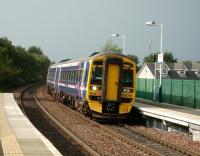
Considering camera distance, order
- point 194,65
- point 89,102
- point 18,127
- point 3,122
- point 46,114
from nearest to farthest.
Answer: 1. point 18,127
2. point 3,122
3. point 89,102
4. point 46,114
5. point 194,65

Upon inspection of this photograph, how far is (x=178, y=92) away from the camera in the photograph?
3338 cm

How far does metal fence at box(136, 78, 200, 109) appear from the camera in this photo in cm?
3013

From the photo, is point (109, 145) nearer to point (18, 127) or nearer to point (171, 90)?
point (18, 127)

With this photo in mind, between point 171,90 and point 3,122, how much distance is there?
1726 cm

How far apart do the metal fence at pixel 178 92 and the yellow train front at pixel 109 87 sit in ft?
25.7

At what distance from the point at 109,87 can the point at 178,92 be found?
1179 centimetres

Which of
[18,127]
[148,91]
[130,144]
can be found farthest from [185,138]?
[148,91]

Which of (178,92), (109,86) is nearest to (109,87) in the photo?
(109,86)

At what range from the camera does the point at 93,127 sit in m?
21.3

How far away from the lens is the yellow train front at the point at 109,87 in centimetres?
2259

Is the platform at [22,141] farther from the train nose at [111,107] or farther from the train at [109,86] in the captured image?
the train nose at [111,107]

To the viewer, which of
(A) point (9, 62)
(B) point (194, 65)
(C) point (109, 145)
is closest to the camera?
(C) point (109, 145)

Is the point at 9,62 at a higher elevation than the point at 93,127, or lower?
higher

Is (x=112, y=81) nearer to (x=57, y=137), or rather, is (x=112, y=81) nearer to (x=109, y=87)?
(x=109, y=87)
